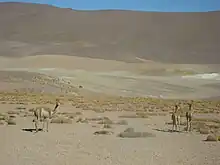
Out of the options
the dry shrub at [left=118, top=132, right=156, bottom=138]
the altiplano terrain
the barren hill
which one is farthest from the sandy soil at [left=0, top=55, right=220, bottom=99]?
the dry shrub at [left=118, top=132, right=156, bottom=138]

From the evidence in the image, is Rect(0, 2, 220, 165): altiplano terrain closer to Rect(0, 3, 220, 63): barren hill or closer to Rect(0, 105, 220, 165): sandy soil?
Rect(0, 105, 220, 165): sandy soil

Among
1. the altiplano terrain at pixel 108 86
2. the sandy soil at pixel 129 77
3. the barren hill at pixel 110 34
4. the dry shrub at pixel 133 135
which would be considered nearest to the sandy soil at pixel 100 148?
the altiplano terrain at pixel 108 86

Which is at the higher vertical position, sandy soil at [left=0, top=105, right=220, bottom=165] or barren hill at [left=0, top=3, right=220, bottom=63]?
barren hill at [left=0, top=3, right=220, bottom=63]

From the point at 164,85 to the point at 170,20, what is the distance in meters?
89.8

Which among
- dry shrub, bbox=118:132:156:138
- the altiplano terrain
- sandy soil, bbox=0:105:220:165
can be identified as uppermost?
the altiplano terrain

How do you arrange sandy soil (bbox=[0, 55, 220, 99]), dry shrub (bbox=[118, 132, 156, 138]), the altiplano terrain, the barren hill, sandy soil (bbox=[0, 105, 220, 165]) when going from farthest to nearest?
the barren hill
sandy soil (bbox=[0, 55, 220, 99])
dry shrub (bbox=[118, 132, 156, 138])
the altiplano terrain
sandy soil (bbox=[0, 105, 220, 165])

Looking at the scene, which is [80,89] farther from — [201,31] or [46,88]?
[201,31]

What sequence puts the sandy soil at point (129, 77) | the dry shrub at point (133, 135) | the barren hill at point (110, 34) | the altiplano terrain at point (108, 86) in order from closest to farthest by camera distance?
1. the altiplano terrain at point (108, 86)
2. the dry shrub at point (133, 135)
3. the sandy soil at point (129, 77)
4. the barren hill at point (110, 34)

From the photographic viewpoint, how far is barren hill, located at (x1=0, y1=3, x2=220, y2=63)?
122625 millimetres

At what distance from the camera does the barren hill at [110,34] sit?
12262cm

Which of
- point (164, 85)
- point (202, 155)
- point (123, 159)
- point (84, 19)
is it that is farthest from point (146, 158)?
point (84, 19)

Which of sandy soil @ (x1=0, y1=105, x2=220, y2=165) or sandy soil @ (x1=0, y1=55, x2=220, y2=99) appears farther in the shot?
sandy soil @ (x1=0, y1=55, x2=220, y2=99)

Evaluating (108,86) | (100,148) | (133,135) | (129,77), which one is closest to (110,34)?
(129,77)

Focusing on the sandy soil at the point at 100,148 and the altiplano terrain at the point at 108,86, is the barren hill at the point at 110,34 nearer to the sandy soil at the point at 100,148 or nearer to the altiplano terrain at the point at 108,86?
the altiplano terrain at the point at 108,86
